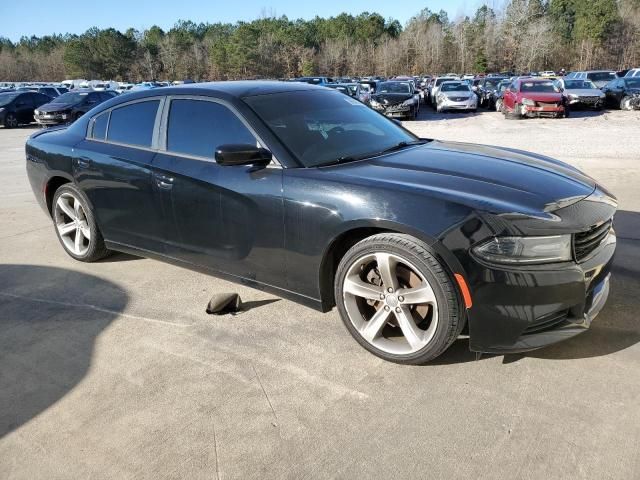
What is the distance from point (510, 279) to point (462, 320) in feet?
1.12

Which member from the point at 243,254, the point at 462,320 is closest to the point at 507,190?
the point at 462,320

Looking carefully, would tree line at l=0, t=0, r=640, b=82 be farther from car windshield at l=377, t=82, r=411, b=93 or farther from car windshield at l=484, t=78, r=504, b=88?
car windshield at l=377, t=82, r=411, b=93

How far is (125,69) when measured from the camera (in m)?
84.6

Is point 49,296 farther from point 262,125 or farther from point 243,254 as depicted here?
point 262,125

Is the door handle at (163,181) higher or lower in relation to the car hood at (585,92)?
higher

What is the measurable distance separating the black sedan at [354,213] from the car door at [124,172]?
0.05ft

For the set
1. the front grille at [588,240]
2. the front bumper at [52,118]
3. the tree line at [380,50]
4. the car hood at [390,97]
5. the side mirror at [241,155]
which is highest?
the tree line at [380,50]

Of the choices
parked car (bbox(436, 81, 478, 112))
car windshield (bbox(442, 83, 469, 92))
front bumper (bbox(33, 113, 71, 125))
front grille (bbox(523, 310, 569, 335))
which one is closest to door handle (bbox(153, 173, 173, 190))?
front grille (bbox(523, 310, 569, 335))

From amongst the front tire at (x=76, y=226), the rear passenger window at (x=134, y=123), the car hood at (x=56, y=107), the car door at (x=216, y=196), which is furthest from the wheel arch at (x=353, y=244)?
the car hood at (x=56, y=107)

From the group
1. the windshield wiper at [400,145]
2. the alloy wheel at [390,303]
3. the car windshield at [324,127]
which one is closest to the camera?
the alloy wheel at [390,303]

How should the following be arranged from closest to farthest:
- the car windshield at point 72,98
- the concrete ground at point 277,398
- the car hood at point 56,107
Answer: the concrete ground at point 277,398 → the car hood at point 56,107 → the car windshield at point 72,98

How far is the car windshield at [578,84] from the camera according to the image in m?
21.8

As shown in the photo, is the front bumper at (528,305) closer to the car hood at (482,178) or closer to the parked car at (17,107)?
the car hood at (482,178)

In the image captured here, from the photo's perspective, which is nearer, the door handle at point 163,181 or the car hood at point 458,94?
the door handle at point 163,181
